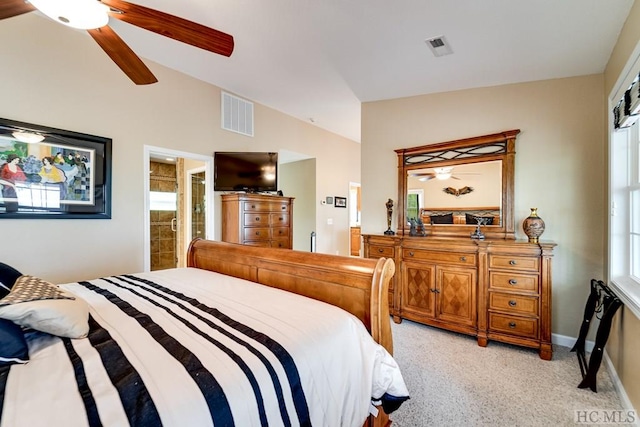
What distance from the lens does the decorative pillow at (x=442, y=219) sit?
326cm

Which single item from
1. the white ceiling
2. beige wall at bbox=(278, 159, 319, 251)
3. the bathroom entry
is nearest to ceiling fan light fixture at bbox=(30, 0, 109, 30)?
the white ceiling

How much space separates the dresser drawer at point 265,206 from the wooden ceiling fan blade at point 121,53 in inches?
78.5

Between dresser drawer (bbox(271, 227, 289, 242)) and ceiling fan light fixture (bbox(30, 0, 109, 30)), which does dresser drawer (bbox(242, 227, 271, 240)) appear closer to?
dresser drawer (bbox(271, 227, 289, 242))

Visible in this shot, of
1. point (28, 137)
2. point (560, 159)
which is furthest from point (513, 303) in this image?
point (28, 137)

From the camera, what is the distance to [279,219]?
4.27 m

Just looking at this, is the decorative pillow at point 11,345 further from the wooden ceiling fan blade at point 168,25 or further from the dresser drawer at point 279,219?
the dresser drawer at point 279,219

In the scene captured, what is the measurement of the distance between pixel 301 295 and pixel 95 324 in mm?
987

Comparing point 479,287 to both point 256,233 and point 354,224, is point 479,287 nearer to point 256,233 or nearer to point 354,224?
point 256,233

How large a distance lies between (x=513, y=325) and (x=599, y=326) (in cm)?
63

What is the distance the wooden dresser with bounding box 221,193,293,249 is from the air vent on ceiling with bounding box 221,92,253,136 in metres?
1.07

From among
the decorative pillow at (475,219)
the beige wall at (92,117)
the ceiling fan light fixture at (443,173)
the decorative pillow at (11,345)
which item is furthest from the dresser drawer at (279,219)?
the decorative pillow at (11,345)

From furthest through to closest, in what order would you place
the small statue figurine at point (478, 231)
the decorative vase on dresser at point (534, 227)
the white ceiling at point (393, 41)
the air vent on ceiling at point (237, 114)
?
1. the air vent on ceiling at point (237, 114)
2. the small statue figurine at point (478, 231)
3. the decorative vase on dresser at point (534, 227)
4. the white ceiling at point (393, 41)

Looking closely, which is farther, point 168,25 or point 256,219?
point 256,219

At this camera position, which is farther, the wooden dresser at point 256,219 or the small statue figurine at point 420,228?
the wooden dresser at point 256,219
